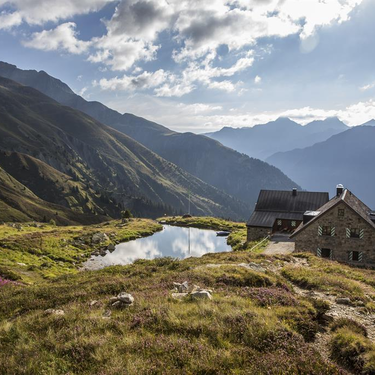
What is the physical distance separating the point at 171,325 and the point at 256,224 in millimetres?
58345

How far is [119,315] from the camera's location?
12.2 metres

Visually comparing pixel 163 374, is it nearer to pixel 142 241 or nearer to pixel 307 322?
pixel 307 322

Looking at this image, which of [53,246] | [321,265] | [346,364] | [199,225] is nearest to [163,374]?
[346,364]

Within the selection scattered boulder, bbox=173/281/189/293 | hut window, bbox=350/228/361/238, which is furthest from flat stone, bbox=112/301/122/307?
hut window, bbox=350/228/361/238

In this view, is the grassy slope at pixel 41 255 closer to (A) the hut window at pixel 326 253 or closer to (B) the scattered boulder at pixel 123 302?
(B) the scattered boulder at pixel 123 302

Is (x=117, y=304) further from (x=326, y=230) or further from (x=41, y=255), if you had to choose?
(x=41, y=255)

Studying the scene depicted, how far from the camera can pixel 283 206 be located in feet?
231

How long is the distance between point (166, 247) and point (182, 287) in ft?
238

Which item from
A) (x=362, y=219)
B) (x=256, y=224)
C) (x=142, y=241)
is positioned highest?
(x=362, y=219)

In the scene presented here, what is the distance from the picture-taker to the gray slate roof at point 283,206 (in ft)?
222

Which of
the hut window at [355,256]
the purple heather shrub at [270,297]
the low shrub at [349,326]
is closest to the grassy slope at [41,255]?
the purple heather shrub at [270,297]

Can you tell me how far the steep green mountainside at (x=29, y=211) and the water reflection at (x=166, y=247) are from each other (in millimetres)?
80207

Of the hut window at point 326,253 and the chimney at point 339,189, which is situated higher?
the chimney at point 339,189

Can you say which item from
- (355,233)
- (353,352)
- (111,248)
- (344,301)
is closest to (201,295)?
(353,352)
